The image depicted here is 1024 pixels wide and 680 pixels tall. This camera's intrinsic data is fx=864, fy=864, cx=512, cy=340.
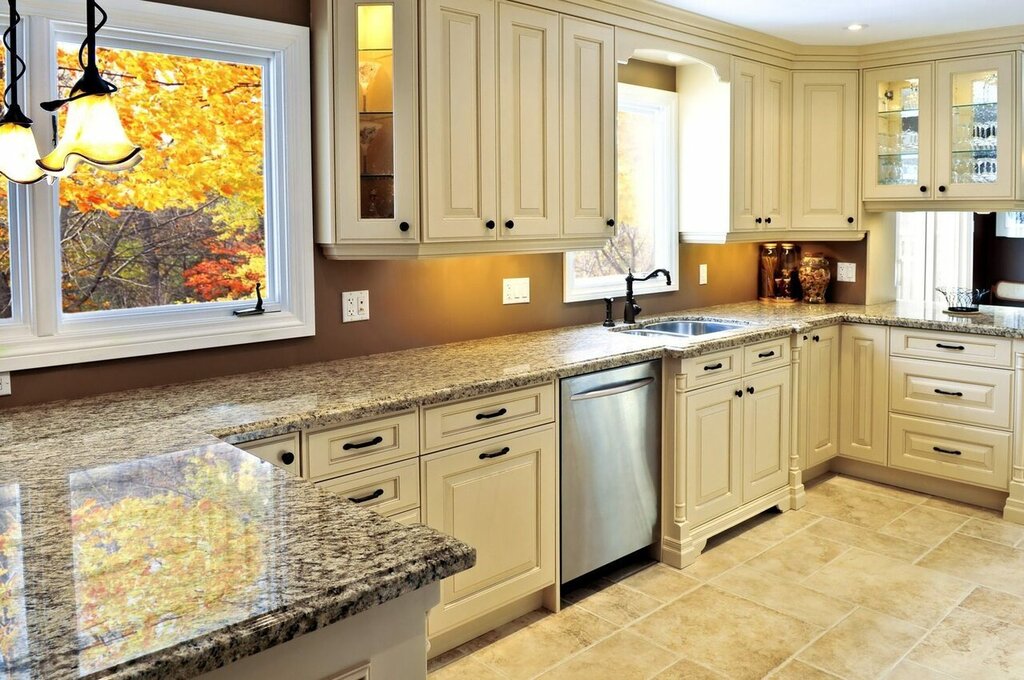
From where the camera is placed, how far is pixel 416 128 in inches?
116

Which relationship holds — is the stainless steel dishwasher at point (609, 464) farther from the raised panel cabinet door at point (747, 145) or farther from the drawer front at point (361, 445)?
the raised panel cabinet door at point (747, 145)

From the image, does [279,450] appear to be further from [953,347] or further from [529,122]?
[953,347]

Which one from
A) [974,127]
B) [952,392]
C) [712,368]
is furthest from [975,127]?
[712,368]

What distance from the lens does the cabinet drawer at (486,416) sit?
2660 mm

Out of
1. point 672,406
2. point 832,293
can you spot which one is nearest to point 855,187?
point 832,293

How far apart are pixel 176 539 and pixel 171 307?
156cm

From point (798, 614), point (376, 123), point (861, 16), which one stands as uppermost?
point (861, 16)

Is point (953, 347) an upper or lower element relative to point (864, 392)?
upper

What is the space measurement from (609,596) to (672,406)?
0.78m

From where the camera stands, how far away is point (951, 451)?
14.0 ft

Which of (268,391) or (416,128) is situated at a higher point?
(416,128)

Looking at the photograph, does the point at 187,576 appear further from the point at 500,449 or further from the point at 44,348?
the point at 500,449

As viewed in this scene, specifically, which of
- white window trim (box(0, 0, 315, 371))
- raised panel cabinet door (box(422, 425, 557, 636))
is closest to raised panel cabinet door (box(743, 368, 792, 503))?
raised panel cabinet door (box(422, 425, 557, 636))

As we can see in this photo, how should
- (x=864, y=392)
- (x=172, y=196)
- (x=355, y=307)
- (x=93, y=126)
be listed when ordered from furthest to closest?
(x=864, y=392), (x=355, y=307), (x=172, y=196), (x=93, y=126)
